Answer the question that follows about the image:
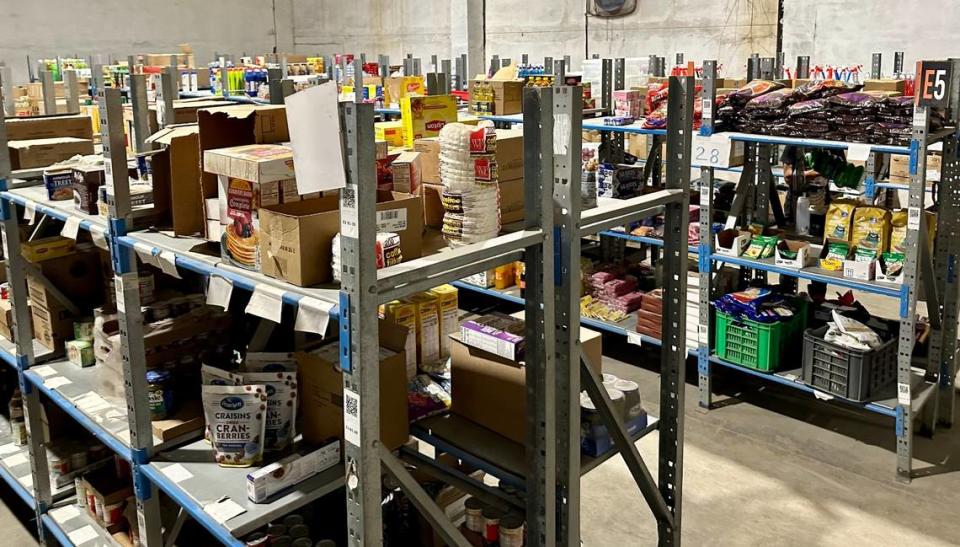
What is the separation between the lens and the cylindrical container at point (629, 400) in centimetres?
242

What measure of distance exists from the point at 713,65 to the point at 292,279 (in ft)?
9.91

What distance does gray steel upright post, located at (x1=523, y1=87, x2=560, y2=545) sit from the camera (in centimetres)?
191

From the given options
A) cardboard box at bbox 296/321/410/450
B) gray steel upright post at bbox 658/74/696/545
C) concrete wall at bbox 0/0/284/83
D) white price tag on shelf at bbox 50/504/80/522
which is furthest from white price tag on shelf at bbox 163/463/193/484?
concrete wall at bbox 0/0/284/83

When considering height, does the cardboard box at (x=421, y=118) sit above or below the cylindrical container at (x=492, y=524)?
above

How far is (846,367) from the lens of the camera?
13.1 feet

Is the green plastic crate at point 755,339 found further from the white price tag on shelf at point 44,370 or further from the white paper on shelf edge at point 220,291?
the white price tag on shelf at point 44,370

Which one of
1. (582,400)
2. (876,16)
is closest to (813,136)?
(582,400)

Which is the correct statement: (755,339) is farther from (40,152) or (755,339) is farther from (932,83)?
(40,152)

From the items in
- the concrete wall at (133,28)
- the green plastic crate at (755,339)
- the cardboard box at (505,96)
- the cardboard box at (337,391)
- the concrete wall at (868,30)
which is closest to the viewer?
the cardboard box at (337,391)

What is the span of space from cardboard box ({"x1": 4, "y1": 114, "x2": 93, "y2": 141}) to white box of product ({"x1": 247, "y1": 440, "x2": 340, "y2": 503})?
238 cm

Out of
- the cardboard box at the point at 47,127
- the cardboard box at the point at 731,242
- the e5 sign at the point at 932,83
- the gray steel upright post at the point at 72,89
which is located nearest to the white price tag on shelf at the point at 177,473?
the cardboard box at the point at 47,127

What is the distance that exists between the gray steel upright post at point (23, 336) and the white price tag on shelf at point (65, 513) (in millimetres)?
Answer: 51

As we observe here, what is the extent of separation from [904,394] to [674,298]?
206cm

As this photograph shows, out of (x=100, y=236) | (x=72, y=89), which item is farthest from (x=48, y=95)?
(x=100, y=236)
